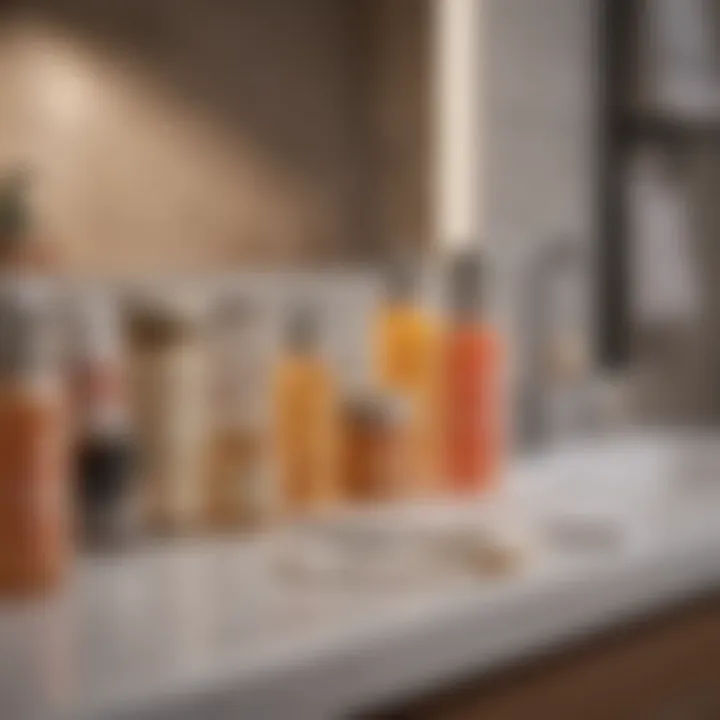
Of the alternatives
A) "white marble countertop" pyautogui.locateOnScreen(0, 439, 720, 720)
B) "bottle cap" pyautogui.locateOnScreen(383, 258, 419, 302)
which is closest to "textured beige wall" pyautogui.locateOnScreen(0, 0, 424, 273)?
"bottle cap" pyautogui.locateOnScreen(383, 258, 419, 302)

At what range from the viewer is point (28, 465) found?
704 millimetres

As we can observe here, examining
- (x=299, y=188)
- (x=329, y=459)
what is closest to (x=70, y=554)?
(x=329, y=459)

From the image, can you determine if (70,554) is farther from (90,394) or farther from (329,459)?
(329,459)

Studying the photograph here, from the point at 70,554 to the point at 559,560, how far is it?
316 millimetres

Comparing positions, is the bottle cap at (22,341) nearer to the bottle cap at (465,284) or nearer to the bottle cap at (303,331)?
the bottle cap at (303,331)

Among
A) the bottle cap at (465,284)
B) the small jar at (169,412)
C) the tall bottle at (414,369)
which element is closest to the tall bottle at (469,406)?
the tall bottle at (414,369)

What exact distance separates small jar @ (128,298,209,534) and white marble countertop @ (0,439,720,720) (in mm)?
54

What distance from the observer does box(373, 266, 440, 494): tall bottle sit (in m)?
1.07

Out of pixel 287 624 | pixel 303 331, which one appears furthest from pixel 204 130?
pixel 287 624

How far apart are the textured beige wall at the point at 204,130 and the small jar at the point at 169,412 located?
0.06 meters

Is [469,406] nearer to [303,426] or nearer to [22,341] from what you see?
[303,426]

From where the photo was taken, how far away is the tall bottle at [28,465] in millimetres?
702

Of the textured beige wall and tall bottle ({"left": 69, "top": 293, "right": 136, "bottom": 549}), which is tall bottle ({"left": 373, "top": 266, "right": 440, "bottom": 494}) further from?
tall bottle ({"left": 69, "top": 293, "right": 136, "bottom": 549})

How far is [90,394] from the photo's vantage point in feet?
2.75
